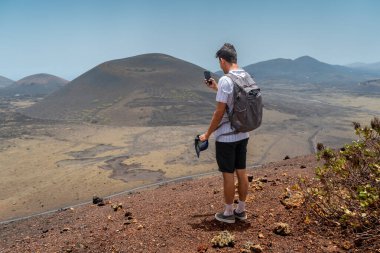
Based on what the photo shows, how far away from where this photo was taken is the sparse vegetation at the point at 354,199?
371 centimetres

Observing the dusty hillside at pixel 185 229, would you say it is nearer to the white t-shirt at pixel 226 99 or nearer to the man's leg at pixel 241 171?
the man's leg at pixel 241 171

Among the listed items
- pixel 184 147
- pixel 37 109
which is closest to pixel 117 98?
pixel 37 109

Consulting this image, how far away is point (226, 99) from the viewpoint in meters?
4.35

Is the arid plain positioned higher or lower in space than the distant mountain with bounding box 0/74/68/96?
lower

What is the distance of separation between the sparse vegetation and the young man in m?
0.88

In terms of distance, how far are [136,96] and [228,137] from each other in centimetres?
7531

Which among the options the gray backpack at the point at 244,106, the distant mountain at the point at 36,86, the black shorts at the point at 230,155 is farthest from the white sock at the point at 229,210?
the distant mountain at the point at 36,86

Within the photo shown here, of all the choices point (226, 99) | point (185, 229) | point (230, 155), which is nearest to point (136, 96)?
point (185, 229)

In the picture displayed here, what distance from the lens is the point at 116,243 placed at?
4.88 meters

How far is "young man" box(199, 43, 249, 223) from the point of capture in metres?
4.37

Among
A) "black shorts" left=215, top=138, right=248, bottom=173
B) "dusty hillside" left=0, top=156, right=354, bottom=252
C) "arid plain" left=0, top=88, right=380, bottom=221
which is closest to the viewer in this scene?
"dusty hillside" left=0, top=156, right=354, bottom=252

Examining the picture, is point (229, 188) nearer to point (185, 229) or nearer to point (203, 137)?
point (203, 137)

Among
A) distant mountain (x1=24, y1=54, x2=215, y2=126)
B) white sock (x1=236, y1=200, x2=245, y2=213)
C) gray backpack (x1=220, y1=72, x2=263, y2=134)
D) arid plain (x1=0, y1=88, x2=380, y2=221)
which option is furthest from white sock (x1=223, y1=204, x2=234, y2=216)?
distant mountain (x1=24, y1=54, x2=215, y2=126)

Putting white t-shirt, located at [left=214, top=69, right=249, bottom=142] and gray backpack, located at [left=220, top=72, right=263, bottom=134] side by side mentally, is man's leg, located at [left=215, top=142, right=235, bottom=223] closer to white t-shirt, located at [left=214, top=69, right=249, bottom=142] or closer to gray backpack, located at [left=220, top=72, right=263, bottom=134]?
white t-shirt, located at [left=214, top=69, right=249, bottom=142]
